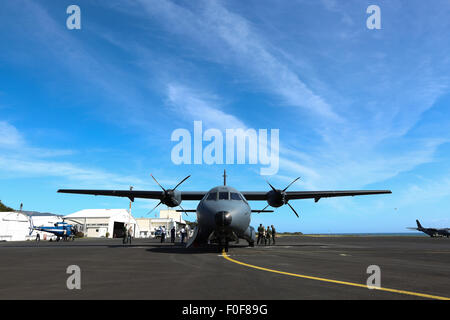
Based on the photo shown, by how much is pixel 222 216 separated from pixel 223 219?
15 centimetres

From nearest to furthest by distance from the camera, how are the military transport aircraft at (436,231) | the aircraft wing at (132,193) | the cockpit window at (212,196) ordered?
the cockpit window at (212,196), the aircraft wing at (132,193), the military transport aircraft at (436,231)

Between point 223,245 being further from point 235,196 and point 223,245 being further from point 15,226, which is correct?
point 15,226

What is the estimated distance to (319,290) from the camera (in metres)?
5.03

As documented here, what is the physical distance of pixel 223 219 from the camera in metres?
13.5

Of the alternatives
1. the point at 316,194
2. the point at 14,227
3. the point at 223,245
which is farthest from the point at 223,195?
the point at 14,227

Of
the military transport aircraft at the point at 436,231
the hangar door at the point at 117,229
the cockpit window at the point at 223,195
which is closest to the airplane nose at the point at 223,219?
the cockpit window at the point at 223,195

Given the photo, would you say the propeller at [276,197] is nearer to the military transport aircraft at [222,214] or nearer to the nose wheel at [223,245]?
the military transport aircraft at [222,214]

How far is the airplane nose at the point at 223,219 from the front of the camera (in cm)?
1350

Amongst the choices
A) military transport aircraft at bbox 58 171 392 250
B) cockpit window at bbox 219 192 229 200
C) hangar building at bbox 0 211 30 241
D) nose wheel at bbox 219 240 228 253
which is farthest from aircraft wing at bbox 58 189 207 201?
hangar building at bbox 0 211 30 241

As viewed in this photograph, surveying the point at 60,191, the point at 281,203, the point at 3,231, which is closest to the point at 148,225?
the point at 3,231

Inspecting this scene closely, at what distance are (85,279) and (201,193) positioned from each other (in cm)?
1983

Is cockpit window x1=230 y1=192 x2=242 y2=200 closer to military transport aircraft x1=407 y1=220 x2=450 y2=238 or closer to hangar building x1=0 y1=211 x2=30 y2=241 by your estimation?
hangar building x1=0 y1=211 x2=30 y2=241

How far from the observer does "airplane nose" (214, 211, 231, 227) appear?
13500mm
